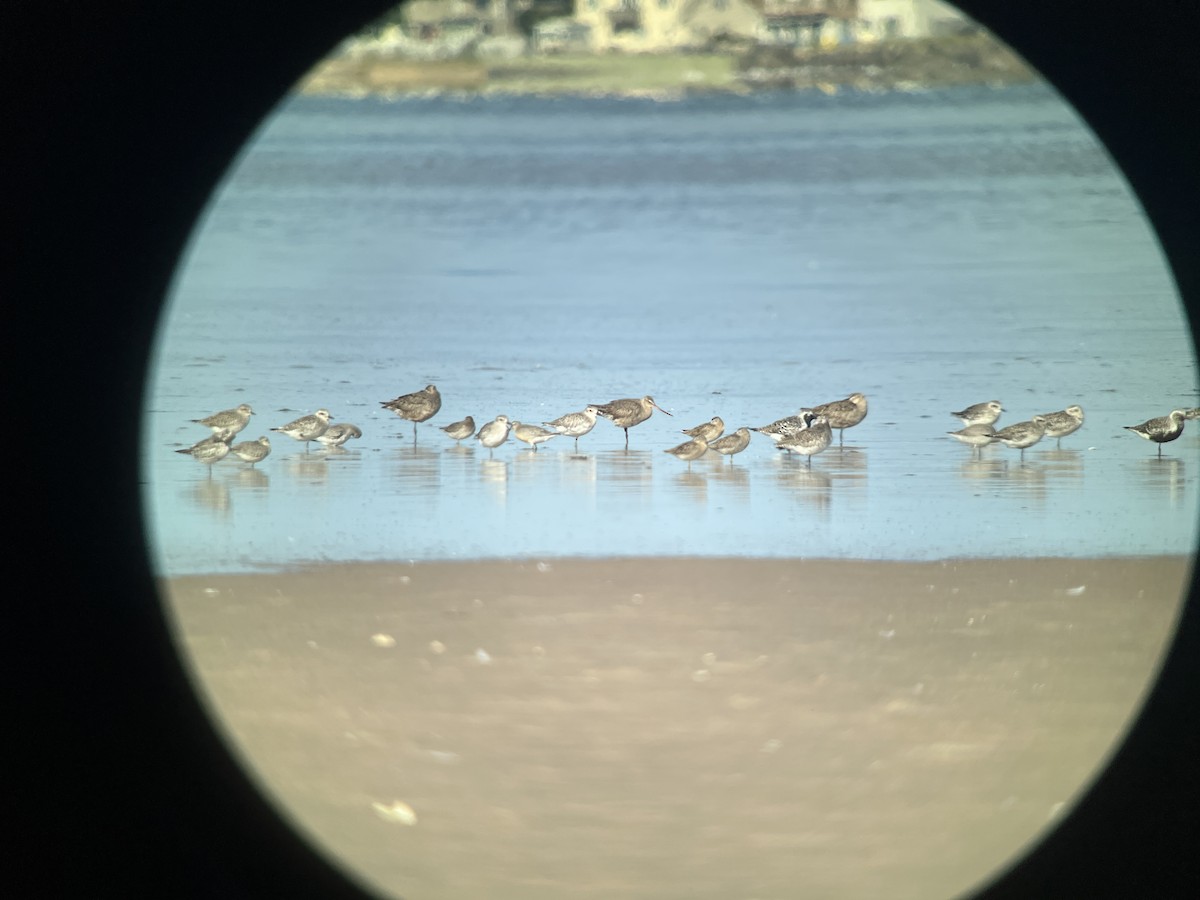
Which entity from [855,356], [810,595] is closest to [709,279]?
[855,356]

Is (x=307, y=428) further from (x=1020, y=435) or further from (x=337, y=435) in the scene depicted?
(x=1020, y=435)

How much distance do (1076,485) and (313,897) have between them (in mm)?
3015

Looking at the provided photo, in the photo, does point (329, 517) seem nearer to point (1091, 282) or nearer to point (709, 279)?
point (709, 279)

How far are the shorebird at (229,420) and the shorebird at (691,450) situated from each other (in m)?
1.59

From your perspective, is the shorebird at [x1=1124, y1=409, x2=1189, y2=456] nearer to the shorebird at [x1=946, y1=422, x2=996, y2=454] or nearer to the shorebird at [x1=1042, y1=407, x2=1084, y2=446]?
the shorebird at [x1=1042, y1=407, x2=1084, y2=446]

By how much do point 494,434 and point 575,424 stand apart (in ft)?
1.02

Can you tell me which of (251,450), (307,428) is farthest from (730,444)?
(251,450)

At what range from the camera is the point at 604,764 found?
311cm

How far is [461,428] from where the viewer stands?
5.37 meters

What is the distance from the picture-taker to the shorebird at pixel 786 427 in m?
5.18

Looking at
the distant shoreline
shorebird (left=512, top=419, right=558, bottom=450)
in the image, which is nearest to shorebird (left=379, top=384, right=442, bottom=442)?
shorebird (left=512, top=419, right=558, bottom=450)

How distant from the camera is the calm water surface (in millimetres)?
4527

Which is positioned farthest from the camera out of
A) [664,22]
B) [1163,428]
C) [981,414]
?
[664,22]

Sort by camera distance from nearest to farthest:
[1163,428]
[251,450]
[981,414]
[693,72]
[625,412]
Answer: [1163,428] < [251,450] < [981,414] < [625,412] < [693,72]
